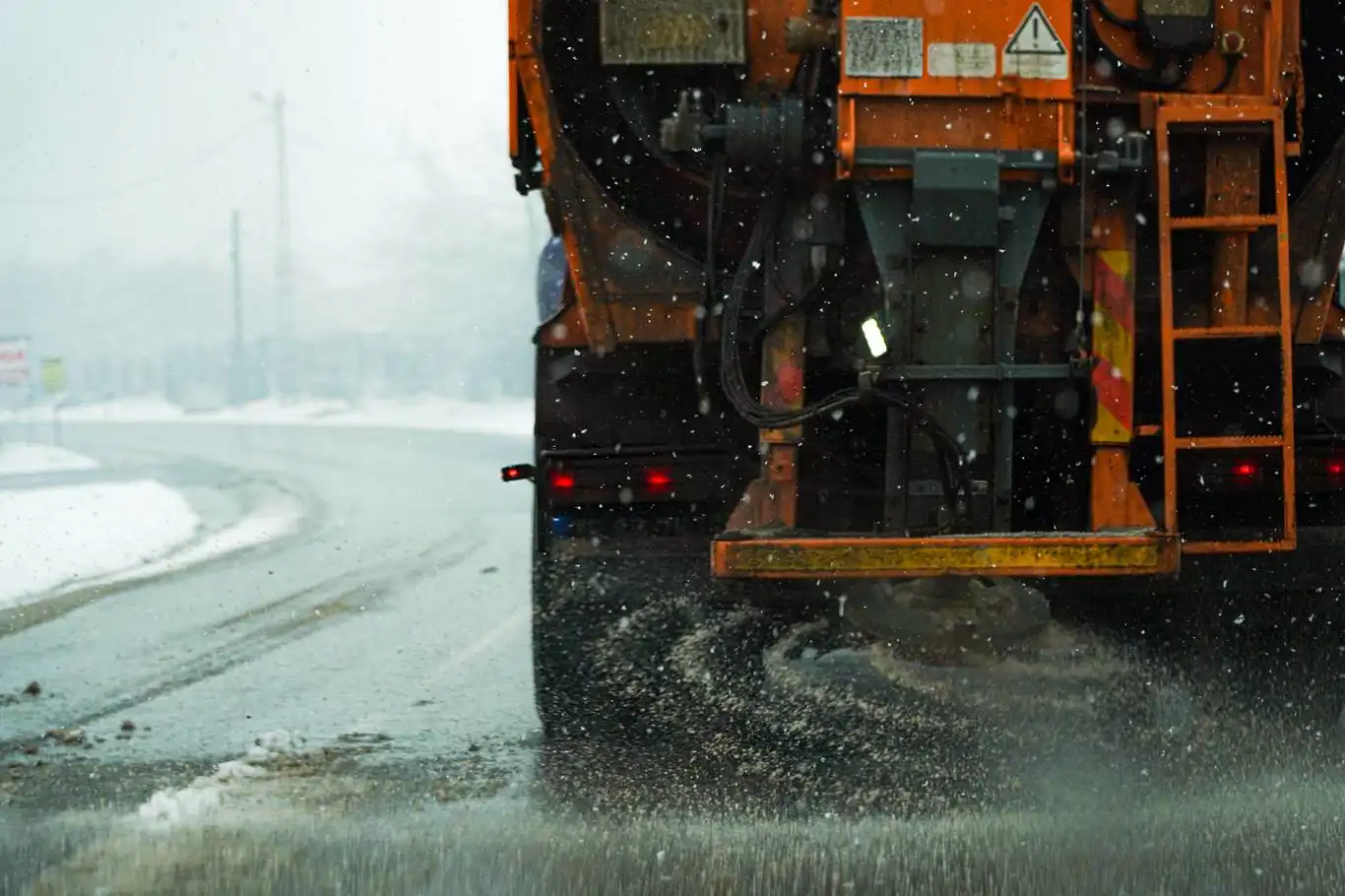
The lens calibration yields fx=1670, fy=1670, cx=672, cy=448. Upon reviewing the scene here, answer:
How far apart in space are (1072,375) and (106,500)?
45.9 feet

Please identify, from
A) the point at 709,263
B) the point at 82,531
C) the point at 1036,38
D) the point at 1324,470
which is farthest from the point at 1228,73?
the point at 82,531

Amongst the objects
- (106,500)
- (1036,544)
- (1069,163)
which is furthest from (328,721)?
(106,500)

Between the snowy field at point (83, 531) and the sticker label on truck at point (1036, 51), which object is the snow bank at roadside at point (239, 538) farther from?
the sticker label on truck at point (1036, 51)

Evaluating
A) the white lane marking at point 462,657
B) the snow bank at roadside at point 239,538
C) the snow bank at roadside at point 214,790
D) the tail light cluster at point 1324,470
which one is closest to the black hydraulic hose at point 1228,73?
the tail light cluster at point 1324,470

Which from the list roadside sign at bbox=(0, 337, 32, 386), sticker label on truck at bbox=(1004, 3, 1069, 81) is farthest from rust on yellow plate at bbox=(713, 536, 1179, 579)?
roadside sign at bbox=(0, 337, 32, 386)

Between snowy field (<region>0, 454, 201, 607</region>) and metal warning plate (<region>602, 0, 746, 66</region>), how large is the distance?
5234mm

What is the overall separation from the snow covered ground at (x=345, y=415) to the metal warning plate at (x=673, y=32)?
3286 cm

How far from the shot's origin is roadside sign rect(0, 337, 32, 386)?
28906mm

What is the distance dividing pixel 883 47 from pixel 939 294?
0.84m

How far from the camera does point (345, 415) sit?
54.5 meters

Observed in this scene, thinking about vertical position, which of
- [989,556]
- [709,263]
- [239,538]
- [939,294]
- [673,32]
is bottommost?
[239,538]

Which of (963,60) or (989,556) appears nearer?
(989,556)

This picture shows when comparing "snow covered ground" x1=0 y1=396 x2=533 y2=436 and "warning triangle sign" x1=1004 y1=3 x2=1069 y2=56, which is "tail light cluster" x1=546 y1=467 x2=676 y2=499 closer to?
"warning triangle sign" x1=1004 y1=3 x2=1069 y2=56

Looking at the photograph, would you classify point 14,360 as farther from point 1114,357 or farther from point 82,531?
point 1114,357
